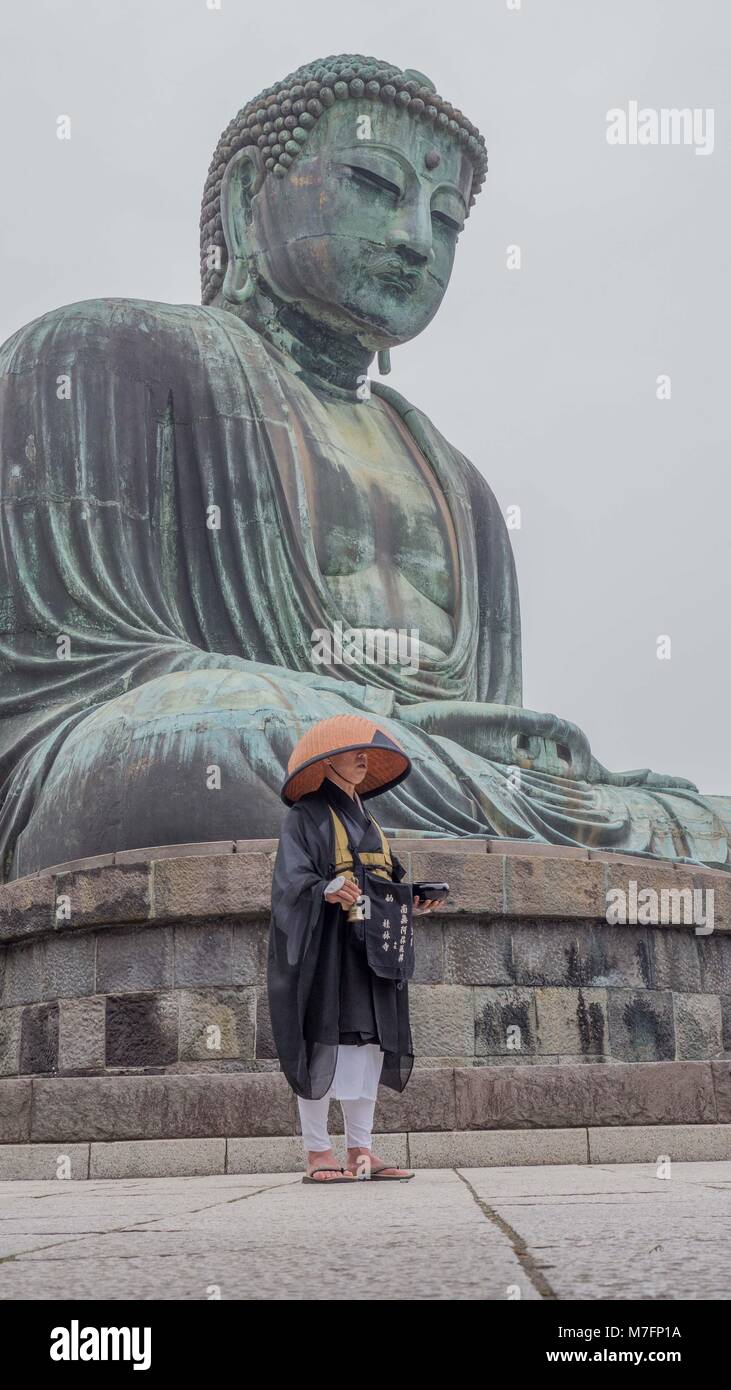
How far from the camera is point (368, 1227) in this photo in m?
2.61

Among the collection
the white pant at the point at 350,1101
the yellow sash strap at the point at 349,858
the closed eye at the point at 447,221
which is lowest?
the white pant at the point at 350,1101

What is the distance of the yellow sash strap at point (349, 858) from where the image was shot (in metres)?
4.51

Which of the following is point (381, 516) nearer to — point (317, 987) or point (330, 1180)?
point (317, 987)

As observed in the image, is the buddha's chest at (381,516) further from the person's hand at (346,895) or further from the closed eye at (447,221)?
the person's hand at (346,895)

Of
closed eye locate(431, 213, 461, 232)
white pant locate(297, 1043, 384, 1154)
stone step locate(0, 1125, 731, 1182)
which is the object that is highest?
closed eye locate(431, 213, 461, 232)

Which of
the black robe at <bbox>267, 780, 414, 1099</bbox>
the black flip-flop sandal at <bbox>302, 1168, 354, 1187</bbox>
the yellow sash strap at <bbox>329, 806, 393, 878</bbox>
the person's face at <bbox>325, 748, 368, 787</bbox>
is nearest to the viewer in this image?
the black flip-flop sandal at <bbox>302, 1168, 354, 1187</bbox>

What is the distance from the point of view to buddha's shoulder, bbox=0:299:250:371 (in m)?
8.90

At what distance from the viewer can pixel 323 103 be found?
9531 millimetres

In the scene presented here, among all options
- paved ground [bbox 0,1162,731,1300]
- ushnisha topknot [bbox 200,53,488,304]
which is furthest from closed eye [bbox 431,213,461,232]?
paved ground [bbox 0,1162,731,1300]

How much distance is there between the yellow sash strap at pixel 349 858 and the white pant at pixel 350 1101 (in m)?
0.46

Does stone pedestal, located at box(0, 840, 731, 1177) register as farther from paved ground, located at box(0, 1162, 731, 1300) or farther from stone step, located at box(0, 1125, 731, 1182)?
paved ground, located at box(0, 1162, 731, 1300)

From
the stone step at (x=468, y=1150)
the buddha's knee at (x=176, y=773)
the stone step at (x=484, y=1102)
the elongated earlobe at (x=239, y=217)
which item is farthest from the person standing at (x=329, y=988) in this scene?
the elongated earlobe at (x=239, y=217)

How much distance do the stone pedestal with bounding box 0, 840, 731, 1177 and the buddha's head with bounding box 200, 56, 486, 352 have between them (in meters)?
4.04

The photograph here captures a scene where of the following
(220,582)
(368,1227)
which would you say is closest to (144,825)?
(220,582)
